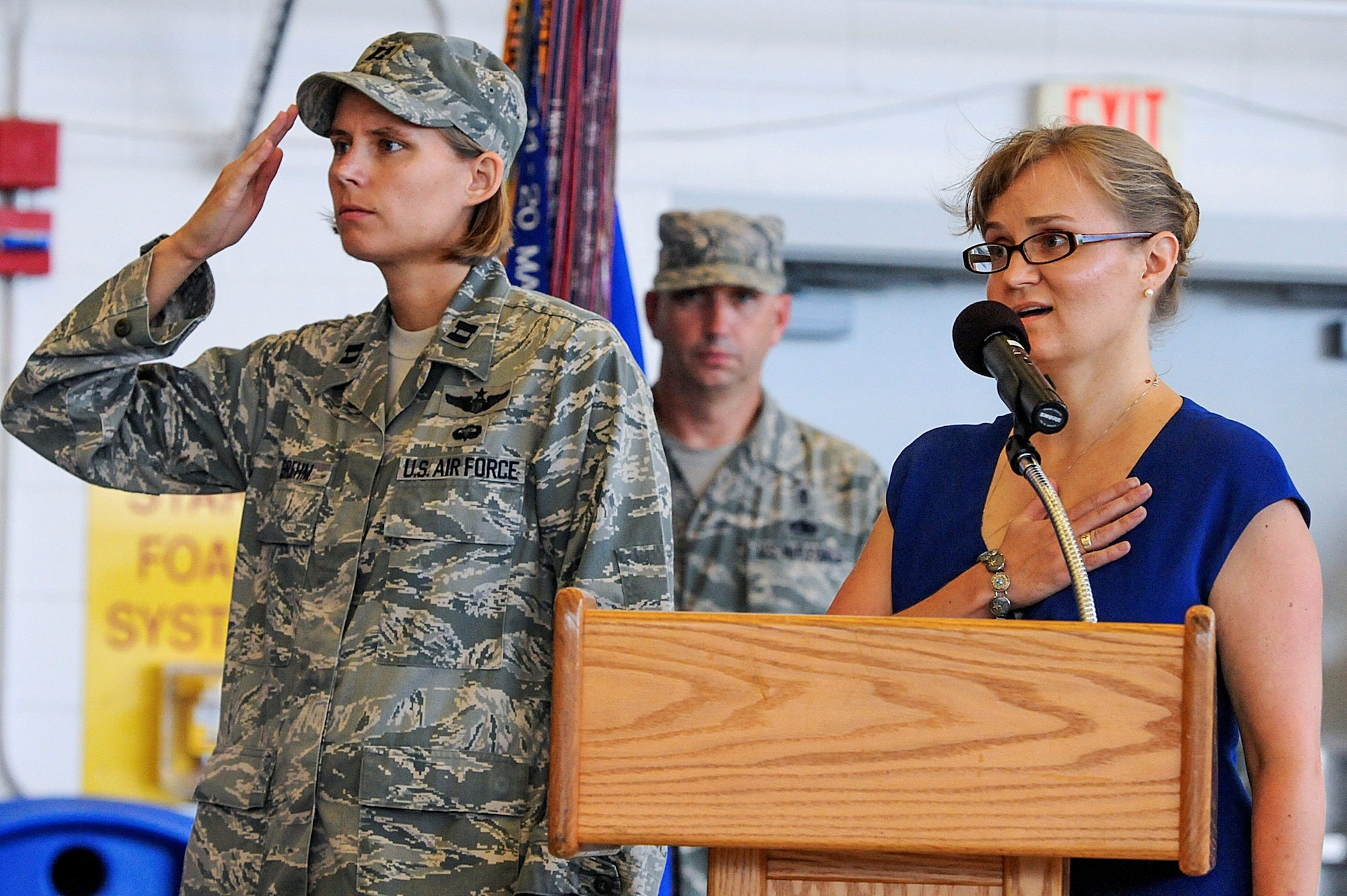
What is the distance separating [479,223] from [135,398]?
44 centimetres

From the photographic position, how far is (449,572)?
4.98ft

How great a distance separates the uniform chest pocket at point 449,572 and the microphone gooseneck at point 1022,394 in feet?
1.71

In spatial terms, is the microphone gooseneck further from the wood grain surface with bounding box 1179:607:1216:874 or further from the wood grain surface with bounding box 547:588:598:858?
the wood grain surface with bounding box 547:588:598:858

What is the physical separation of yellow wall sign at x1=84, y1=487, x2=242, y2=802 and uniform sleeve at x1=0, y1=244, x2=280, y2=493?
188 cm

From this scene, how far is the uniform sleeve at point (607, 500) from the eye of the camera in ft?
4.85

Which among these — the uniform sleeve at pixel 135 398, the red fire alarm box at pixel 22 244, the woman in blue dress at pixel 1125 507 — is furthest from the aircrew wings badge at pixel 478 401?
the red fire alarm box at pixel 22 244

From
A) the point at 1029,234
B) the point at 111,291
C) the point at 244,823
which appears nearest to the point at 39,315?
the point at 111,291

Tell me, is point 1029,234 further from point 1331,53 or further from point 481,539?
point 1331,53

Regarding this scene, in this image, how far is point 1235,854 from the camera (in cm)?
118

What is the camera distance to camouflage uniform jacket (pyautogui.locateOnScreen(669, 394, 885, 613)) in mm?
2645

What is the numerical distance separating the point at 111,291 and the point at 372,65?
0.39 meters

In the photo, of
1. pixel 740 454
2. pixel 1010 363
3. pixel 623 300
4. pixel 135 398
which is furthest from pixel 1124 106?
pixel 1010 363

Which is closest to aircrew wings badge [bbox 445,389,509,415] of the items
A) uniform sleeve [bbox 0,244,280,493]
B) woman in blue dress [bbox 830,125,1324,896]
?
uniform sleeve [bbox 0,244,280,493]

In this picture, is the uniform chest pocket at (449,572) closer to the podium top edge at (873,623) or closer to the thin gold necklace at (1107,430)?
the thin gold necklace at (1107,430)
